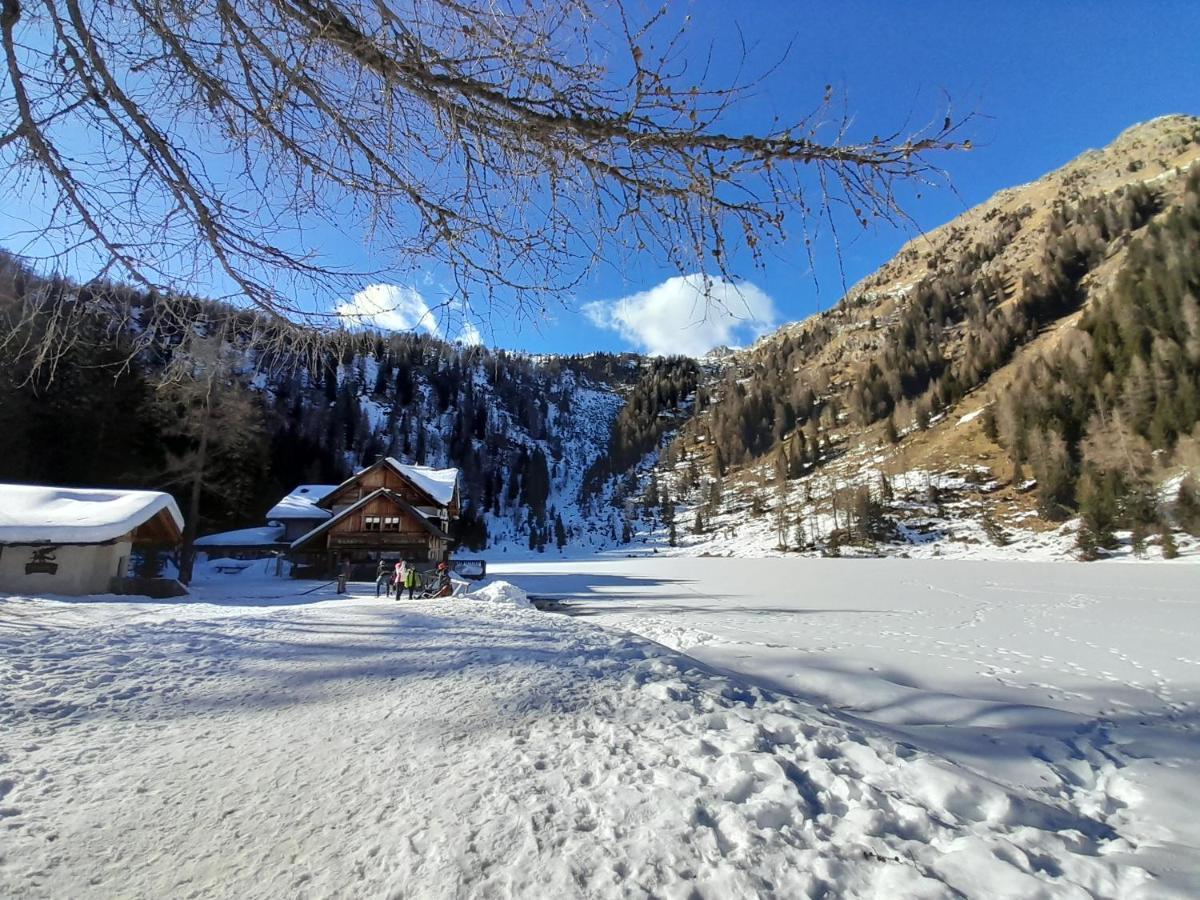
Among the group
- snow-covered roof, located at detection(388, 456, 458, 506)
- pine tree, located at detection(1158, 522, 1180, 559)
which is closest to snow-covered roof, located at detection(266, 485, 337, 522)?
snow-covered roof, located at detection(388, 456, 458, 506)

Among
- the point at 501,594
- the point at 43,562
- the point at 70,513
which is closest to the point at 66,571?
the point at 43,562

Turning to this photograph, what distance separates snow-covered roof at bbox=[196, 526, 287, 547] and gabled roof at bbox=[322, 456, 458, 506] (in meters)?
3.32

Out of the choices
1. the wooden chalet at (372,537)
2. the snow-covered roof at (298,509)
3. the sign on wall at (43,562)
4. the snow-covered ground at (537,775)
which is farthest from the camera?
the snow-covered roof at (298,509)

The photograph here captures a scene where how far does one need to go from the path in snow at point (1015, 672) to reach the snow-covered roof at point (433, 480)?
13034 millimetres

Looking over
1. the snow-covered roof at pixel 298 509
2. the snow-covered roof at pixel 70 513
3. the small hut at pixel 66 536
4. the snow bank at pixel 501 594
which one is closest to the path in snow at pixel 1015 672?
the snow bank at pixel 501 594

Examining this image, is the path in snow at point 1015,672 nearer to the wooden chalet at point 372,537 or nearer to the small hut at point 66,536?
the wooden chalet at point 372,537

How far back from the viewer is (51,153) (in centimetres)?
218

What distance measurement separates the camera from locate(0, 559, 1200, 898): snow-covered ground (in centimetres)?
188

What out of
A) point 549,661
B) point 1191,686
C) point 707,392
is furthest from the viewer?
point 707,392

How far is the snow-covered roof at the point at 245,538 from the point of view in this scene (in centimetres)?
2828

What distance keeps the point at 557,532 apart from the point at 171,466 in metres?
68.8

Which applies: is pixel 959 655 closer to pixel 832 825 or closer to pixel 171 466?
pixel 832 825

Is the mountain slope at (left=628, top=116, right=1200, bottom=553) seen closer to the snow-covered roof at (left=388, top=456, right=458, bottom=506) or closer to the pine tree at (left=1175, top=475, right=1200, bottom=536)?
the pine tree at (left=1175, top=475, right=1200, bottom=536)

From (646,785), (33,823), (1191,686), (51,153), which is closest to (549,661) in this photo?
(646,785)
